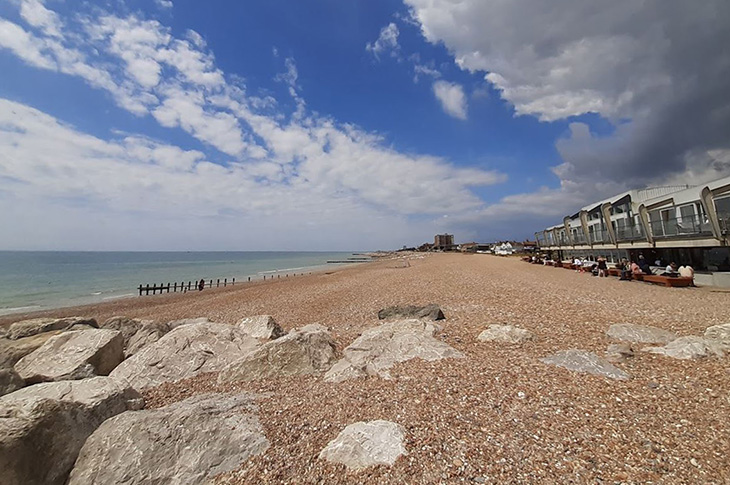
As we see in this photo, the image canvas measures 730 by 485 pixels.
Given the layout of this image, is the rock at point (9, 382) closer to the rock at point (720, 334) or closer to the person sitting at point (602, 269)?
the rock at point (720, 334)

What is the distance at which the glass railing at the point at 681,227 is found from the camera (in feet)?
59.1

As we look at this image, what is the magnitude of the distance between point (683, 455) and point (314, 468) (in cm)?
409

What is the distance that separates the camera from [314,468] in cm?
343

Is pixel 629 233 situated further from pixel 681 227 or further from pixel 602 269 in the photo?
pixel 681 227

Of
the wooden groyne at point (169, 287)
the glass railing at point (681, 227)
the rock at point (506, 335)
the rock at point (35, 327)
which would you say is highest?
the glass railing at point (681, 227)

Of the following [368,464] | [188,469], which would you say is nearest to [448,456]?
[368,464]

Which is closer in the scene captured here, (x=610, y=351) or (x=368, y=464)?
(x=368, y=464)

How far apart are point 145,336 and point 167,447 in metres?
6.82

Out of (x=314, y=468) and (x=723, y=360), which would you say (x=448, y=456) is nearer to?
(x=314, y=468)

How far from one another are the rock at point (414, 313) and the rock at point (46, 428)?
855 centimetres

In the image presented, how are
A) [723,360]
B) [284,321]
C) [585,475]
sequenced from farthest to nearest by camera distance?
[284,321] < [723,360] < [585,475]

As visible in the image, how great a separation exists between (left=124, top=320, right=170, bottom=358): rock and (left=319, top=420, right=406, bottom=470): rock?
25.4 feet

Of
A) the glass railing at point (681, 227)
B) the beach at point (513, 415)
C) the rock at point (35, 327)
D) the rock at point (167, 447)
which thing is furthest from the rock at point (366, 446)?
the glass railing at point (681, 227)

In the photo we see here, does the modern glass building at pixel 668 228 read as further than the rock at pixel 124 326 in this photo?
Yes
